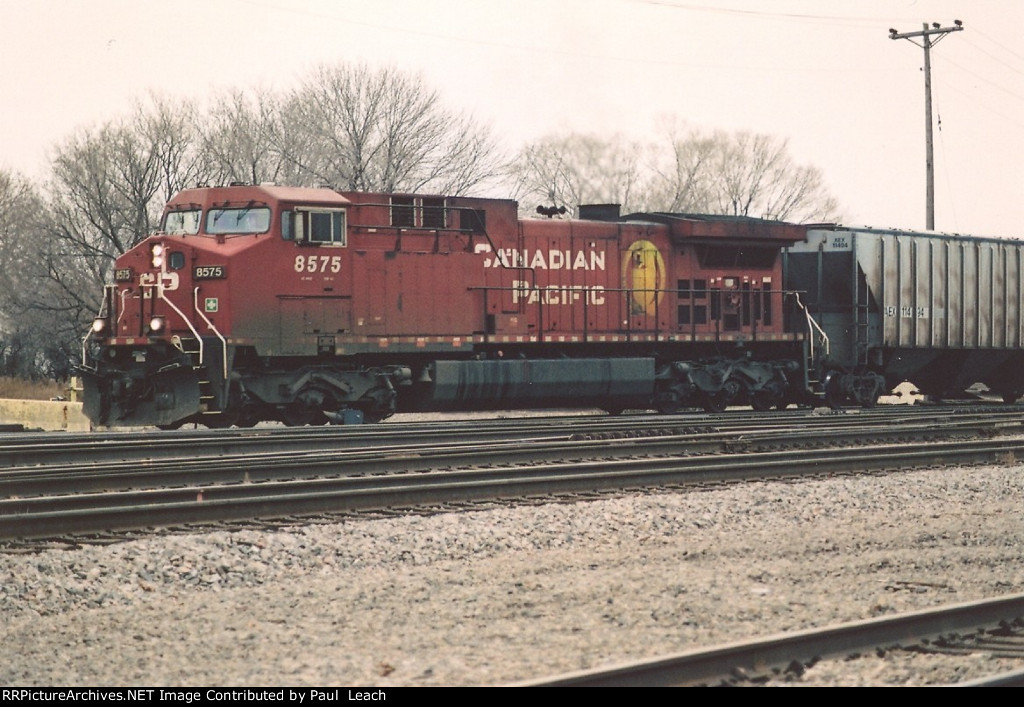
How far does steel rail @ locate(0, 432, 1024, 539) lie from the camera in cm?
920

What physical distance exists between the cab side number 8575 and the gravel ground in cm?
872

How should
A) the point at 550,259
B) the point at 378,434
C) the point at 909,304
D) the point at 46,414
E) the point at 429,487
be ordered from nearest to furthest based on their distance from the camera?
the point at 429,487
the point at 378,434
the point at 550,259
the point at 909,304
the point at 46,414

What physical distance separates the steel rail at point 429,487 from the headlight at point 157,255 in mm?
7595

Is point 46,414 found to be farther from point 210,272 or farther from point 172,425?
point 210,272

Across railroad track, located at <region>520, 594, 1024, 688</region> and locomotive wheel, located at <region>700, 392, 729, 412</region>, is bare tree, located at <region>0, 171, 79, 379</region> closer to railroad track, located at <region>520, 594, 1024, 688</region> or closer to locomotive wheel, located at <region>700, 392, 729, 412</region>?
locomotive wheel, located at <region>700, 392, 729, 412</region>

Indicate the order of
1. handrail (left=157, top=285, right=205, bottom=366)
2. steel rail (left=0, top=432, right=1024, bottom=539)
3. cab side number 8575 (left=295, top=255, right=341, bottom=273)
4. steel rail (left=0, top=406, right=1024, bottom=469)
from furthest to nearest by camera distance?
cab side number 8575 (left=295, top=255, right=341, bottom=273)
handrail (left=157, top=285, right=205, bottom=366)
steel rail (left=0, top=406, right=1024, bottom=469)
steel rail (left=0, top=432, right=1024, bottom=539)

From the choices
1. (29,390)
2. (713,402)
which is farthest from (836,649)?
(29,390)

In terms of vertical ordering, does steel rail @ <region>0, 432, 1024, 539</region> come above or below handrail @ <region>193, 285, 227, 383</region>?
below

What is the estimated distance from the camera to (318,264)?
18641 mm

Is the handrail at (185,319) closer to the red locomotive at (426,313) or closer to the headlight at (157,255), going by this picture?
the red locomotive at (426,313)

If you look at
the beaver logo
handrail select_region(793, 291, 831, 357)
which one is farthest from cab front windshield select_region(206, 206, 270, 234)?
handrail select_region(793, 291, 831, 357)

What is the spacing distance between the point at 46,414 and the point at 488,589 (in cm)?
2219

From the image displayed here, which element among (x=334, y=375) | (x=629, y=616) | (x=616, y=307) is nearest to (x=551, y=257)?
(x=616, y=307)

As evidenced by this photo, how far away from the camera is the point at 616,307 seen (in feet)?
72.7
